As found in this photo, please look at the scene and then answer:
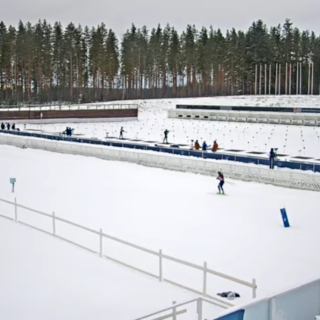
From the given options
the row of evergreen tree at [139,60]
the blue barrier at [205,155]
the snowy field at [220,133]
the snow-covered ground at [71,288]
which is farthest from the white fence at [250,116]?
the snow-covered ground at [71,288]

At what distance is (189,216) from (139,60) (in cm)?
8793

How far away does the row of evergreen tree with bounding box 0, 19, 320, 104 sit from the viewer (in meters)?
94.4

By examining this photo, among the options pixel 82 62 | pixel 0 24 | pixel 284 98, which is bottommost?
pixel 284 98

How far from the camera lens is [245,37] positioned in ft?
348

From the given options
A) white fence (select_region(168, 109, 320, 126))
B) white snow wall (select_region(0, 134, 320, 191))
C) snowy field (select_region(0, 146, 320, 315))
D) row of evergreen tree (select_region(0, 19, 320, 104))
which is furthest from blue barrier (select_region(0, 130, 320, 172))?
row of evergreen tree (select_region(0, 19, 320, 104))

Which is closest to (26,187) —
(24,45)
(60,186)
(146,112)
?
(60,186)

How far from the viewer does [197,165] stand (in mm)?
26812

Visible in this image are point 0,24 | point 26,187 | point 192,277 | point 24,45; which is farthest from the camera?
point 0,24

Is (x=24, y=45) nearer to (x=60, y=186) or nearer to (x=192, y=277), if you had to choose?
(x=60, y=186)

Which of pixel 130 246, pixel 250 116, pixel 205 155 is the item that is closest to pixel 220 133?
pixel 250 116

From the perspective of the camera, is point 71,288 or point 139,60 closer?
point 71,288

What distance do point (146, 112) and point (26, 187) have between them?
50.4m

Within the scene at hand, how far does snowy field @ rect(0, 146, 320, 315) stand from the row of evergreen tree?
226 ft

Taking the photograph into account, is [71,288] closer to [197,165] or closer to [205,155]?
[197,165]
